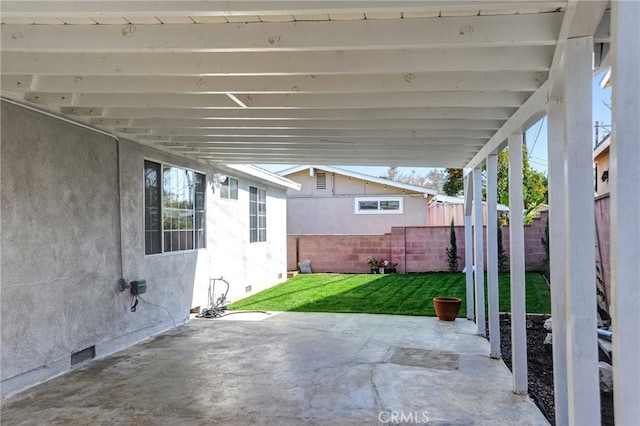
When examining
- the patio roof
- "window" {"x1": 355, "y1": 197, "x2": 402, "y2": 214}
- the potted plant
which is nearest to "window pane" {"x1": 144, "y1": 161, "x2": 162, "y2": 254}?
the patio roof

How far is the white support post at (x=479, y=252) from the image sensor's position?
637cm

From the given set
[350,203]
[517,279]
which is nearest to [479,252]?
[517,279]

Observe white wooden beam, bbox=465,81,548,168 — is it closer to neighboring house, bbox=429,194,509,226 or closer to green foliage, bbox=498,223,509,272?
green foliage, bbox=498,223,509,272

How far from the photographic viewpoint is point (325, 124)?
5223mm

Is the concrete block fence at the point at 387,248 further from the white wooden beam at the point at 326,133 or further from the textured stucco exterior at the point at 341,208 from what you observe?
the white wooden beam at the point at 326,133

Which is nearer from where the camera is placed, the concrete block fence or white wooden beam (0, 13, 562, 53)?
white wooden beam (0, 13, 562, 53)

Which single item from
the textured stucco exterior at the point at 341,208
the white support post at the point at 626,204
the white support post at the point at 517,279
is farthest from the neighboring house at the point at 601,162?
the white support post at the point at 626,204

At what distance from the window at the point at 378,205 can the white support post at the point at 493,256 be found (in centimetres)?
1194

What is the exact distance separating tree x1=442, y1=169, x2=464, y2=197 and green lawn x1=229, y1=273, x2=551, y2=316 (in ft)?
25.6

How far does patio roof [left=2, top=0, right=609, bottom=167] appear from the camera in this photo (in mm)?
2656

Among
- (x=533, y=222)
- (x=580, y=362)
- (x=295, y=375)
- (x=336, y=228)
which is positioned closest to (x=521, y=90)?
(x=580, y=362)

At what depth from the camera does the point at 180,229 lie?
24.8 feet

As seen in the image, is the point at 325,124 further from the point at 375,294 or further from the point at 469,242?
the point at 375,294

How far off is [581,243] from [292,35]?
213cm
